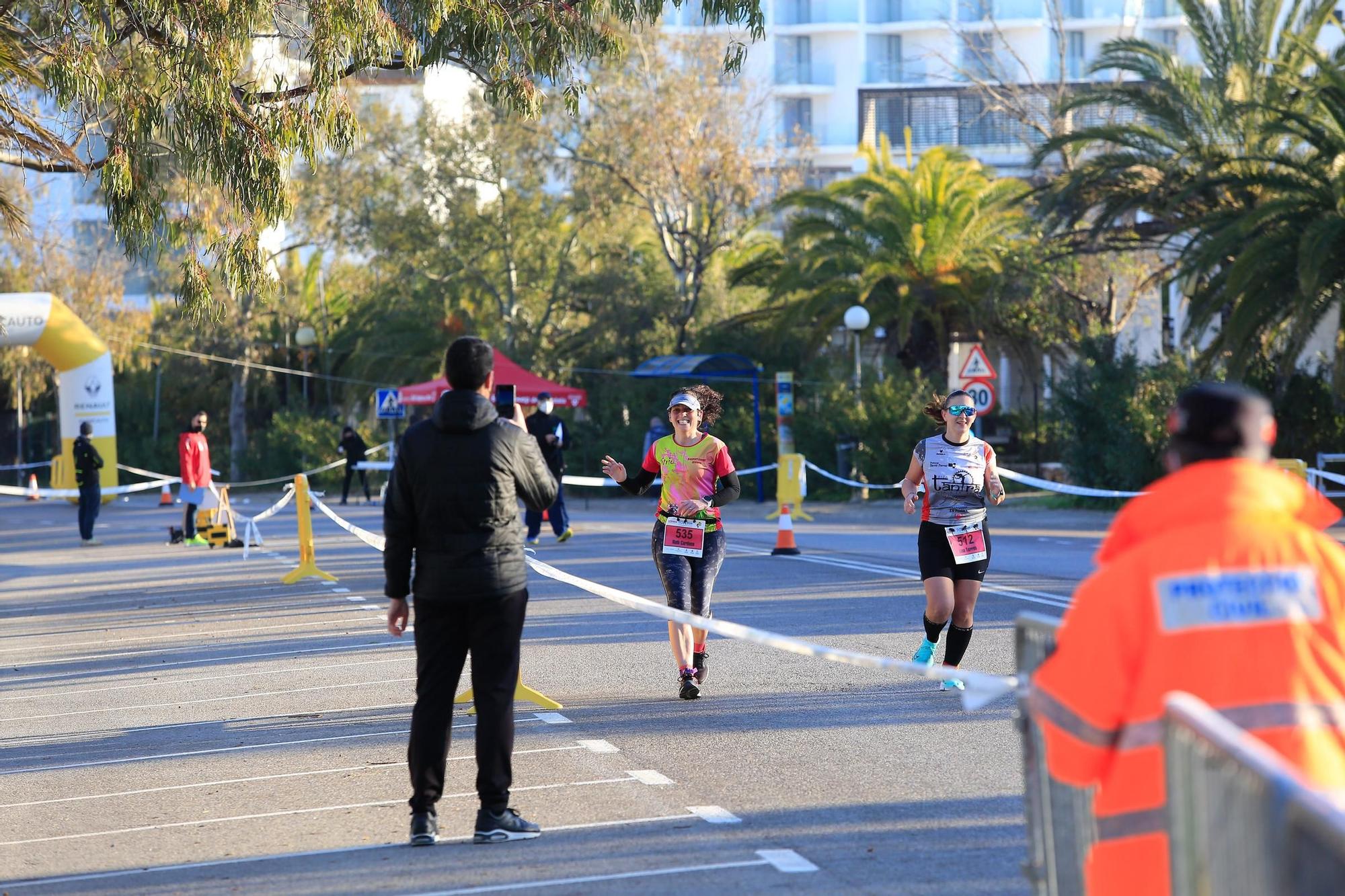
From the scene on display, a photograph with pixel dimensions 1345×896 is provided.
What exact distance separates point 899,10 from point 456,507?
6802cm

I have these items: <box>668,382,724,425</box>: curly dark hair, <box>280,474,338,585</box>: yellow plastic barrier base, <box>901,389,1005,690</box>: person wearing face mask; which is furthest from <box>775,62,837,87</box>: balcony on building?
<box>901,389,1005,690</box>: person wearing face mask

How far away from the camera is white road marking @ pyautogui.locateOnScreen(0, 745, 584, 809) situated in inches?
288

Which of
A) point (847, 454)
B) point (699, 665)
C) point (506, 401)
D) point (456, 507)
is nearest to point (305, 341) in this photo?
point (847, 454)

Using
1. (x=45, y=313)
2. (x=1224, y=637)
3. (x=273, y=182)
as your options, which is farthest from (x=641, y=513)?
(x=1224, y=637)

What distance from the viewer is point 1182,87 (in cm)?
2439

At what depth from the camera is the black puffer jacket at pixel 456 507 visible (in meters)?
6.15

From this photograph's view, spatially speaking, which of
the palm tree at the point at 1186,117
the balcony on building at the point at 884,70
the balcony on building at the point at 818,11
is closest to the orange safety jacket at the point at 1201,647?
the palm tree at the point at 1186,117

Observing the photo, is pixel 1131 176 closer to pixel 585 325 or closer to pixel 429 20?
pixel 429 20

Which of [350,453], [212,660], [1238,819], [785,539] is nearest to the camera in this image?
[1238,819]

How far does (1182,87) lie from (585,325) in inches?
816

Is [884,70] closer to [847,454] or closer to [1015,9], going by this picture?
[1015,9]

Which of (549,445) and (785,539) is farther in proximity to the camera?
(549,445)

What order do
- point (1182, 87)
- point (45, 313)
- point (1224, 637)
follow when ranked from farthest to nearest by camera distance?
point (45, 313) → point (1182, 87) → point (1224, 637)

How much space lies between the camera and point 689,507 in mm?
9258
